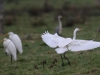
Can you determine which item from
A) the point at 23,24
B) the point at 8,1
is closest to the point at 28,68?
the point at 23,24

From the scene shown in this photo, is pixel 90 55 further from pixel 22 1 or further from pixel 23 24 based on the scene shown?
pixel 22 1

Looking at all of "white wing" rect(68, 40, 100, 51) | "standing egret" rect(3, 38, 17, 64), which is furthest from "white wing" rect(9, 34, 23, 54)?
"white wing" rect(68, 40, 100, 51)

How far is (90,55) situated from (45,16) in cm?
1577

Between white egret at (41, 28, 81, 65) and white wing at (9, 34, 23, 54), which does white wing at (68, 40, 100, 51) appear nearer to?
white egret at (41, 28, 81, 65)

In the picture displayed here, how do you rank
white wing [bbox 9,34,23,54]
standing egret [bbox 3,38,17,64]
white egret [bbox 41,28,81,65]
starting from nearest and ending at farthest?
1. white egret [bbox 41,28,81,65]
2. standing egret [bbox 3,38,17,64]
3. white wing [bbox 9,34,23,54]

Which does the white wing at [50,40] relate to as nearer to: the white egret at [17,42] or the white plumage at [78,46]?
the white plumage at [78,46]

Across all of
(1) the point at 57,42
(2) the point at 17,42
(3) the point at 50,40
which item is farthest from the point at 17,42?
(1) the point at 57,42

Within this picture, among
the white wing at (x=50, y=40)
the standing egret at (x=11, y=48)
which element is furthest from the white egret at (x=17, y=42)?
the white wing at (x=50, y=40)

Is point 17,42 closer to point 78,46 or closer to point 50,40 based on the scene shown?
point 50,40

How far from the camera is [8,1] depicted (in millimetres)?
34938

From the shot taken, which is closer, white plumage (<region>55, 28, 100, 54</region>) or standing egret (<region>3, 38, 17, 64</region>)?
white plumage (<region>55, 28, 100, 54</region>)

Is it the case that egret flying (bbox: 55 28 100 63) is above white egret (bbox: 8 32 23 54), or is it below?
below

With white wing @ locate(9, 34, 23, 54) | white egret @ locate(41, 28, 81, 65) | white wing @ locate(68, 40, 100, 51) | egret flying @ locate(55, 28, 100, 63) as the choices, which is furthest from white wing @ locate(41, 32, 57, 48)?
white wing @ locate(9, 34, 23, 54)

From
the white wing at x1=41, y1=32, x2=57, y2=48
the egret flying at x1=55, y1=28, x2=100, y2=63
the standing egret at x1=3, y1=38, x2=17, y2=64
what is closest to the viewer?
the egret flying at x1=55, y1=28, x2=100, y2=63
